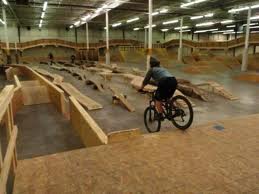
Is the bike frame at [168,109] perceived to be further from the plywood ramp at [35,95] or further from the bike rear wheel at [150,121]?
the plywood ramp at [35,95]

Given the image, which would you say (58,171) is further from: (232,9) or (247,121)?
(232,9)

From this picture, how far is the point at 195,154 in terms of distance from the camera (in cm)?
300

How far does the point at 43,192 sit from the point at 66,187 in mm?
224

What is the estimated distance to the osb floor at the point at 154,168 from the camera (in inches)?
88.8

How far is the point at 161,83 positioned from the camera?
4.15m

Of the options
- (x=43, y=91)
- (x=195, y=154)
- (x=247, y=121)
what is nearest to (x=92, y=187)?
(x=195, y=154)

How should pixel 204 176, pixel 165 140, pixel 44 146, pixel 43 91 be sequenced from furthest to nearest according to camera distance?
pixel 43 91
pixel 44 146
pixel 165 140
pixel 204 176

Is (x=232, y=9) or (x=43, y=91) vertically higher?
(x=232, y=9)

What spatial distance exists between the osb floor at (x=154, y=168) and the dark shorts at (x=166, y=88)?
0.97 metres

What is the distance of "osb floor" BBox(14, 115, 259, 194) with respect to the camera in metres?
2.26

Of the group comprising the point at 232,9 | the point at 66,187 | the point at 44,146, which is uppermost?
the point at 232,9

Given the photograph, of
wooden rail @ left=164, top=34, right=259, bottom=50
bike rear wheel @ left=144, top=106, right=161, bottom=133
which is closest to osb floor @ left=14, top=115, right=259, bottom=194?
bike rear wheel @ left=144, top=106, right=161, bottom=133

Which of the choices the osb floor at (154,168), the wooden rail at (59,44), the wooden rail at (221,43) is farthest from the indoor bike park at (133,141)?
the wooden rail at (59,44)

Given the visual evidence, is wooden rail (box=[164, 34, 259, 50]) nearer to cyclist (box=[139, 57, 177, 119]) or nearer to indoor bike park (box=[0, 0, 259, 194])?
indoor bike park (box=[0, 0, 259, 194])
